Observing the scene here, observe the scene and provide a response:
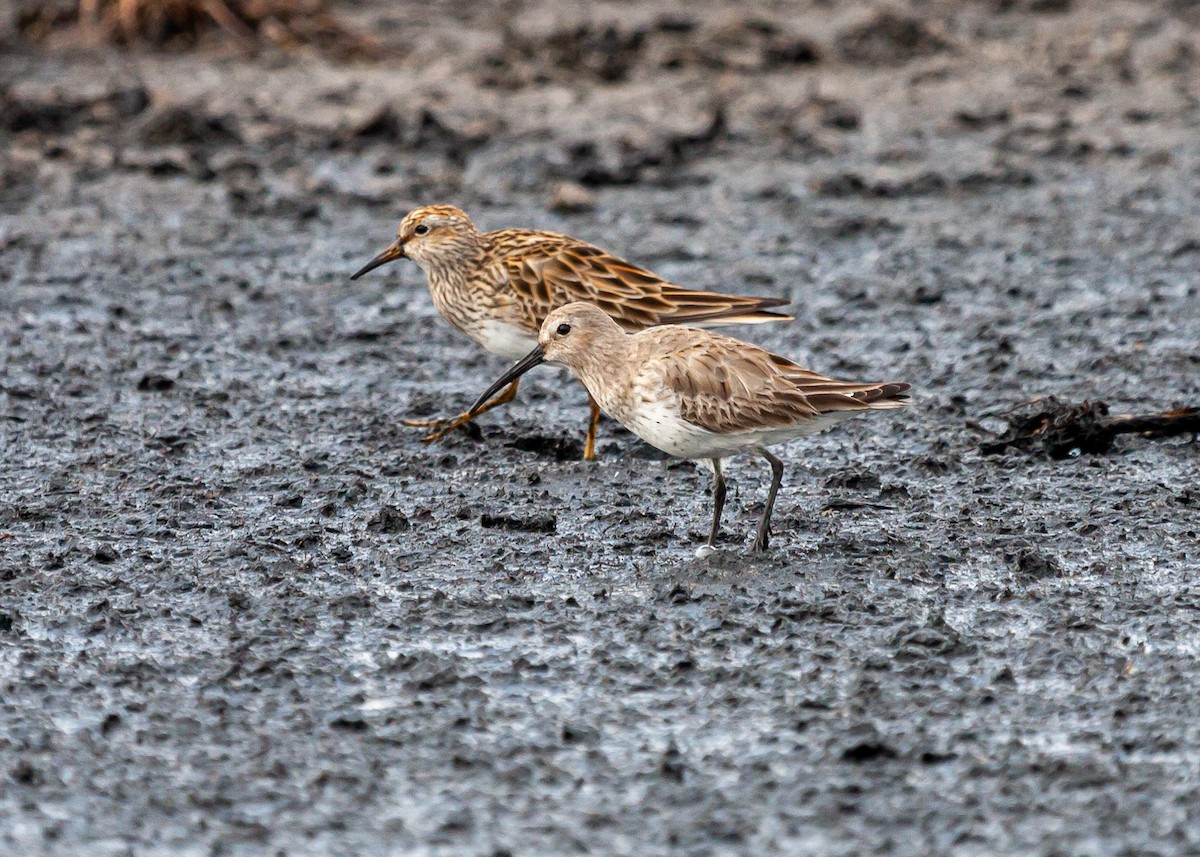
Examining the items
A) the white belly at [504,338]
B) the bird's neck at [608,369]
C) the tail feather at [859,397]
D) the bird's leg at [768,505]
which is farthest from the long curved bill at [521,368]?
the tail feather at [859,397]

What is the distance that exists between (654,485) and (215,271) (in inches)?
167

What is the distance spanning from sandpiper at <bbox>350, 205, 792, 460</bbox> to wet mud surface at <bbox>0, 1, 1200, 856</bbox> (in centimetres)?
45

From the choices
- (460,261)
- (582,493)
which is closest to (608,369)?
(582,493)

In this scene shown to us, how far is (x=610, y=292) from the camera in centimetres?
788

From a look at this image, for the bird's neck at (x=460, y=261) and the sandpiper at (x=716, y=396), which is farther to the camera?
the bird's neck at (x=460, y=261)

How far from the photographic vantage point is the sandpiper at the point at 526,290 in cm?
779

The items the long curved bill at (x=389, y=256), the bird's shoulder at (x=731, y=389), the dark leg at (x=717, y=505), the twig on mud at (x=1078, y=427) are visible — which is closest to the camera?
the bird's shoulder at (x=731, y=389)

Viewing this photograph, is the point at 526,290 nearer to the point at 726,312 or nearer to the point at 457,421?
the point at 457,421

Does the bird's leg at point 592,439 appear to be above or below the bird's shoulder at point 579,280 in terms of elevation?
below

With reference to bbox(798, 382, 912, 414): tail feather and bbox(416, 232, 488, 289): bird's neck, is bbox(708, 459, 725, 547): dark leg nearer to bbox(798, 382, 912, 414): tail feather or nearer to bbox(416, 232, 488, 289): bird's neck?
bbox(798, 382, 912, 414): tail feather

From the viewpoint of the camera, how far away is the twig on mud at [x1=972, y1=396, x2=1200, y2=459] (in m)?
7.51

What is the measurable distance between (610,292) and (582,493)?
3.61ft

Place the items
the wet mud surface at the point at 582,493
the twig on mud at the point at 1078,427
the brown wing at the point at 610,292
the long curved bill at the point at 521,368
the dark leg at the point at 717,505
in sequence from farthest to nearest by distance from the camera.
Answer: the brown wing at the point at 610,292 → the twig on mud at the point at 1078,427 → the long curved bill at the point at 521,368 → the dark leg at the point at 717,505 → the wet mud surface at the point at 582,493

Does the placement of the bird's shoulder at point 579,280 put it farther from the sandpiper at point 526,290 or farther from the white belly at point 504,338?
the white belly at point 504,338
